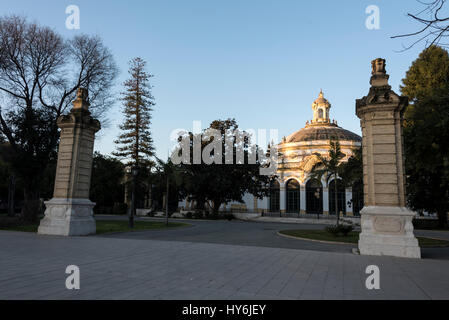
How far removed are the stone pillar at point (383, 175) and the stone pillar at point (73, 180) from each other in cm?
1199

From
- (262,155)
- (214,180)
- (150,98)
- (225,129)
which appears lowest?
(214,180)

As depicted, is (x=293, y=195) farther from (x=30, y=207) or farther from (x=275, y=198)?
(x=30, y=207)

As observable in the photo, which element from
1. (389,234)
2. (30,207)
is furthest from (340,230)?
(30,207)

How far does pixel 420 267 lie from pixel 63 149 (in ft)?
48.7

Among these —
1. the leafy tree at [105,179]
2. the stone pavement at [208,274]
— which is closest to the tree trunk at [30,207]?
the stone pavement at [208,274]

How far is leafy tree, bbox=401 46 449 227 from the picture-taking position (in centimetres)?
1069

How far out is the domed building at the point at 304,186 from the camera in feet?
142

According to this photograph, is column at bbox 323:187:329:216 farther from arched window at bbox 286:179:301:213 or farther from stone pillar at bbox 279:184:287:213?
stone pillar at bbox 279:184:287:213

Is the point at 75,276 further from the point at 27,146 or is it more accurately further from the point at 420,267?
the point at 27,146

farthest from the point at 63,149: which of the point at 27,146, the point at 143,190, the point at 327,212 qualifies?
the point at 327,212

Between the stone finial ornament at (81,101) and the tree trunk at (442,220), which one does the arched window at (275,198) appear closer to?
the tree trunk at (442,220)

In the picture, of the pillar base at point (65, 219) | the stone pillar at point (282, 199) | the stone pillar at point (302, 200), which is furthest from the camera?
the stone pillar at point (282, 199)

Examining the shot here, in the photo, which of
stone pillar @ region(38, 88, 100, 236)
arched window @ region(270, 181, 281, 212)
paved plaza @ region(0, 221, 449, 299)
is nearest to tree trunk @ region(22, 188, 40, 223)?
stone pillar @ region(38, 88, 100, 236)
